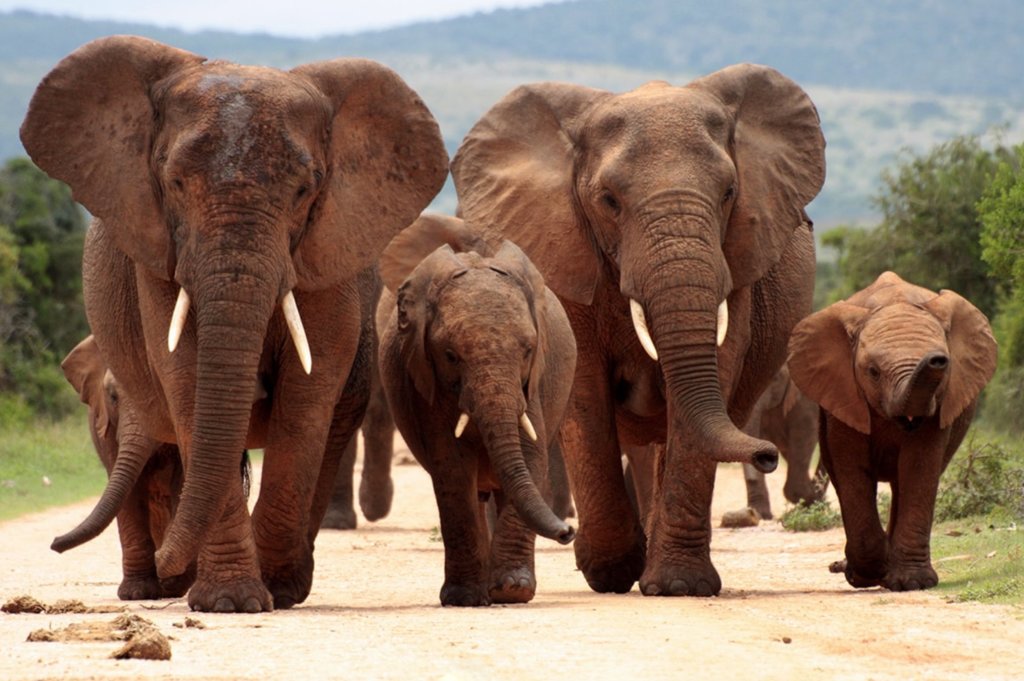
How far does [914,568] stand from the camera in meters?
10.2

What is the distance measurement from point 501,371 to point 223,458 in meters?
1.26

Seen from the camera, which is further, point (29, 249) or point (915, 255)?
point (29, 249)

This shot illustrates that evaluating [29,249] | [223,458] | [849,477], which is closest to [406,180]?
[223,458]

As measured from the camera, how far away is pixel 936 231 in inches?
961

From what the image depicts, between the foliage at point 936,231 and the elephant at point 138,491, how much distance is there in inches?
535

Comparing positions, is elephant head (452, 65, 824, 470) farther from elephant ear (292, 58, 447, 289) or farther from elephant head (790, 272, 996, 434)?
elephant ear (292, 58, 447, 289)

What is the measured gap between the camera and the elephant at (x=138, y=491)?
10398 millimetres

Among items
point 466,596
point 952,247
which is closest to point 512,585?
point 466,596

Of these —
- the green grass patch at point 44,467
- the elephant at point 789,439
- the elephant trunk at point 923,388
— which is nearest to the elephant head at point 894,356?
the elephant trunk at point 923,388

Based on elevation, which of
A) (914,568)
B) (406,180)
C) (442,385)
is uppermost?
(406,180)

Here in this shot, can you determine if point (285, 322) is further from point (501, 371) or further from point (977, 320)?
point (977, 320)

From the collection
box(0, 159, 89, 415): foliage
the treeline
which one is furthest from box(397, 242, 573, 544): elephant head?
box(0, 159, 89, 415): foliage

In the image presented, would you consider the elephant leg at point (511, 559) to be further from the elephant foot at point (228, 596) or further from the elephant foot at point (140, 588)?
the elephant foot at point (140, 588)

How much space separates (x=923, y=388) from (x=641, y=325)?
1.43 metres
